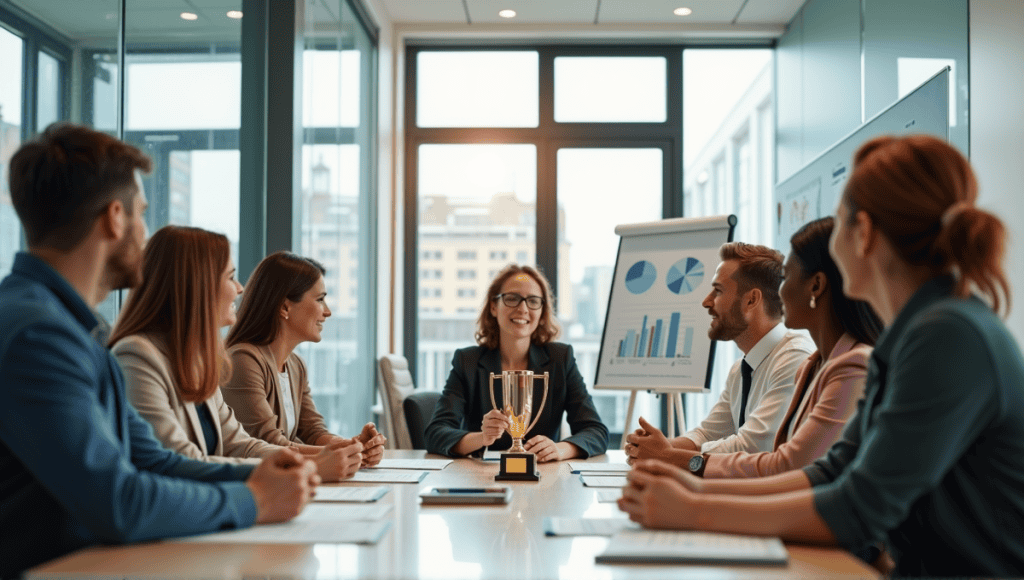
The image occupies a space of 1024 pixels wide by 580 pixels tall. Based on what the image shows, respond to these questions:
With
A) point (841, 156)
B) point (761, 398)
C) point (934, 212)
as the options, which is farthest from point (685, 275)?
point (934, 212)

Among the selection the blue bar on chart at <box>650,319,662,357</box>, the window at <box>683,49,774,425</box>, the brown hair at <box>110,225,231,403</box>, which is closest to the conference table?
the brown hair at <box>110,225,231,403</box>

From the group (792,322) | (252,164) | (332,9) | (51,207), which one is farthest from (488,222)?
(51,207)

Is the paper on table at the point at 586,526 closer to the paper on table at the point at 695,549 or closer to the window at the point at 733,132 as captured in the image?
the paper on table at the point at 695,549

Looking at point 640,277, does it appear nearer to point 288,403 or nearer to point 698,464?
point 288,403

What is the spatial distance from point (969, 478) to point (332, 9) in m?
3.85

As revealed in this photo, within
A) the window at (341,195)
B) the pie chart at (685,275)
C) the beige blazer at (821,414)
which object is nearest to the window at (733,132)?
the pie chart at (685,275)

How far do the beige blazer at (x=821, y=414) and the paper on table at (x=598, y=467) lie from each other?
0.38 m

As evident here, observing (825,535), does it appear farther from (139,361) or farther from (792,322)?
(139,361)

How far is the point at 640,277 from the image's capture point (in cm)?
421

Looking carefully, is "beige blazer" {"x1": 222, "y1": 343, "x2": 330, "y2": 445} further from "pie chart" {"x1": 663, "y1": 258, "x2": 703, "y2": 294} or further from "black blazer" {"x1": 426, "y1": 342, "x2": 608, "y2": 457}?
"pie chart" {"x1": 663, "y1": 258, "x2": 703, "y2": 294}

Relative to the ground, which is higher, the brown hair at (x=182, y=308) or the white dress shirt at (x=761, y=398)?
the brown hair at (x=182, y=308)

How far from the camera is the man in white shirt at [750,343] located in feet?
7.35

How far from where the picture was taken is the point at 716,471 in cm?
182

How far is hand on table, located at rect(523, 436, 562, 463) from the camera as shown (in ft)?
7.54
